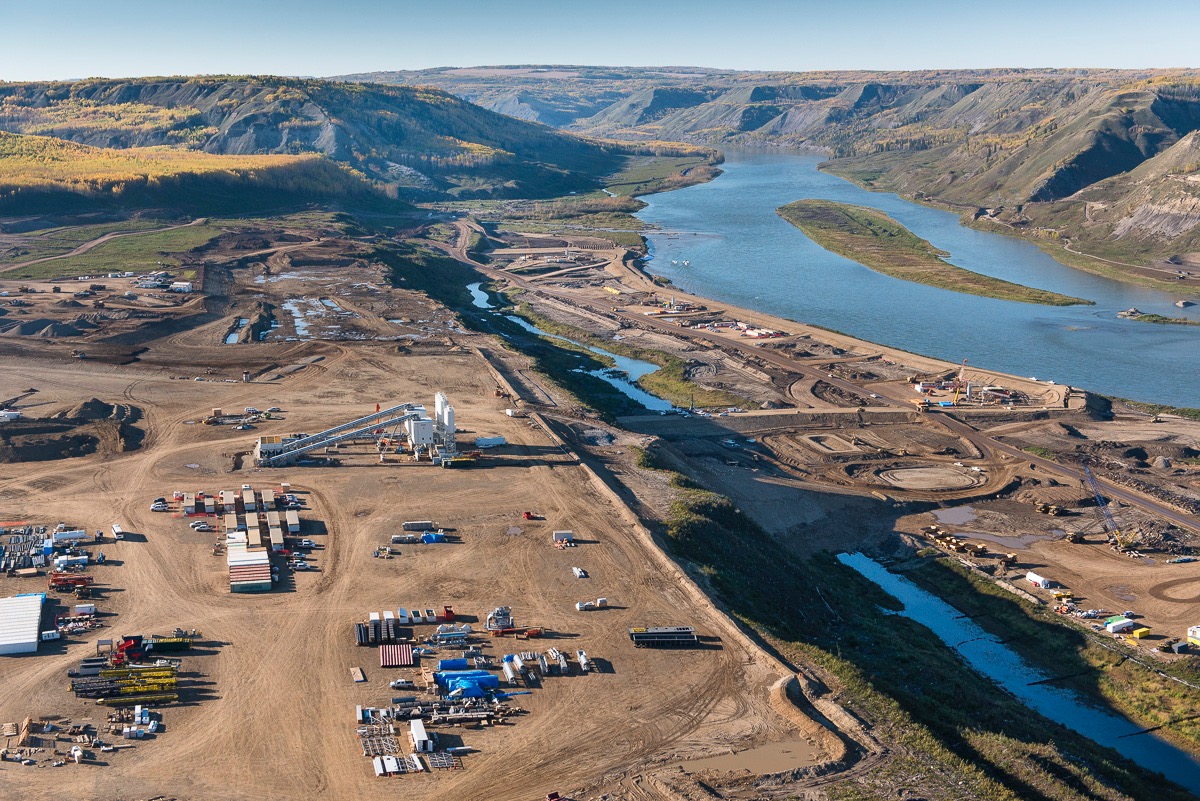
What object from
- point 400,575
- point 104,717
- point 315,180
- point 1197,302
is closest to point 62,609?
point 104,717

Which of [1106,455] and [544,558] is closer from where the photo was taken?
[544,558]

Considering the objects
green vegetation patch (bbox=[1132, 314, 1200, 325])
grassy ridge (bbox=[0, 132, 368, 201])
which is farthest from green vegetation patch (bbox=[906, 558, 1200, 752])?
grassy ridge (bbox=[0, 132, 368, 201])

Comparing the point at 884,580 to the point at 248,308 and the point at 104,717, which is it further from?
the point at 248,308

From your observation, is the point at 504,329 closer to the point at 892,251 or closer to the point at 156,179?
the point at 156,179

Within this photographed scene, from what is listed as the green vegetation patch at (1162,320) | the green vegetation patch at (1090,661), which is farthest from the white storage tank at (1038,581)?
the green vegetation patch at (1162,320)

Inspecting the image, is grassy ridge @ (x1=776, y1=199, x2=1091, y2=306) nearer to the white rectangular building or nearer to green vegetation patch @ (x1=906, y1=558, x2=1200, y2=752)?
green vegetation patch @ (x1=906, y1=558, x2=1200, y2=752)

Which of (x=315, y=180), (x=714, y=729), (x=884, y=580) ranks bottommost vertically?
(x=884, y=580)

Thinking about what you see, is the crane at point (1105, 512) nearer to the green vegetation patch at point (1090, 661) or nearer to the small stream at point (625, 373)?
the green vegetation patch at point (1090, 661)

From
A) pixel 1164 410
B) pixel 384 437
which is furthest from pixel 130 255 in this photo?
pixel 1164 410
